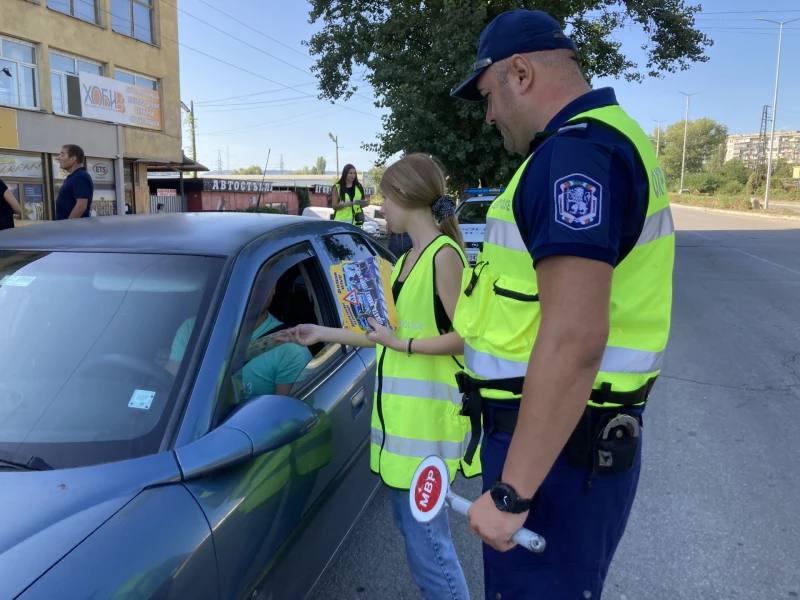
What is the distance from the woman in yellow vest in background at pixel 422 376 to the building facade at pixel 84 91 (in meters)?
13.2

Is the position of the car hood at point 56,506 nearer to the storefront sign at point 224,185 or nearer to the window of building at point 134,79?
the window of building at point 134,79

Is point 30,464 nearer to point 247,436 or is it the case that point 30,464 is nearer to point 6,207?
point 247,436

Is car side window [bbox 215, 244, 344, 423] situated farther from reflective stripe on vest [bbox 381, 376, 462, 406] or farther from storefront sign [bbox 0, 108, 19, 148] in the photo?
storefront sign [bbox 0, 108, 19, 148]

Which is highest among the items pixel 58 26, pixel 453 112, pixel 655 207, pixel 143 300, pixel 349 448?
pixel 58 26

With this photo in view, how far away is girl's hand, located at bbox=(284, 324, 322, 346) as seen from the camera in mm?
2311

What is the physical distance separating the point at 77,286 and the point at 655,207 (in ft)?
6.16

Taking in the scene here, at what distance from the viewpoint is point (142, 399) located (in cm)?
179

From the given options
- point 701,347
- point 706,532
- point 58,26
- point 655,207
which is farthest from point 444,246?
point 58,26

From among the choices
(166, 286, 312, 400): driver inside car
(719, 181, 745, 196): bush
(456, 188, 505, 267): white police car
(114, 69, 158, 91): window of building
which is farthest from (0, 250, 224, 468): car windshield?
(719, 181, 745, 196): bush

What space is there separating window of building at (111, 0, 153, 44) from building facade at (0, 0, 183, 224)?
3cm

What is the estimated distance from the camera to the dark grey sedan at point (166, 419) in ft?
4.42

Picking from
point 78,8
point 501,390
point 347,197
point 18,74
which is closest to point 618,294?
point 501,390

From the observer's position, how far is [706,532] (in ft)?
9.95

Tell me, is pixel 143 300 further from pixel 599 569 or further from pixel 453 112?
pixel 453 112
